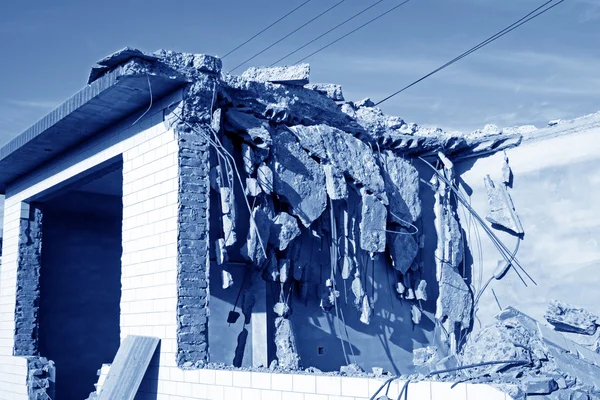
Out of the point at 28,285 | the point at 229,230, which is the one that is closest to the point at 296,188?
the point at 229,230

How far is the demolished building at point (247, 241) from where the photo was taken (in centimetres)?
664

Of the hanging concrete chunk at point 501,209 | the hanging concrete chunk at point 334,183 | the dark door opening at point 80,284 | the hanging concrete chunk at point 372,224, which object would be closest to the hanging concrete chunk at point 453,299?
the hanging concrete chunk at point 501,209

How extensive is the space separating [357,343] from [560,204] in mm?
3575

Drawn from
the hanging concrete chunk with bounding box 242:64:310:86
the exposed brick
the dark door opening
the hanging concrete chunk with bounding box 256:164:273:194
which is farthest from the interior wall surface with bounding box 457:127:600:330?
the exposed brick

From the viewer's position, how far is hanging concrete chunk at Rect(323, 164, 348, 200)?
830 centimetres

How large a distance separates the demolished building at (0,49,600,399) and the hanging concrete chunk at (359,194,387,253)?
2 centimetres

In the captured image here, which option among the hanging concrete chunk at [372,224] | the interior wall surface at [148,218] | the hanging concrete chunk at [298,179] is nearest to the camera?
the interior wall surface at [148,218]

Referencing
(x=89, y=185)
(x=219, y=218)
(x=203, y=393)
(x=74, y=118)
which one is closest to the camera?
(x=203, y=393)

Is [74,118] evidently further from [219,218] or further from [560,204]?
[560,204]

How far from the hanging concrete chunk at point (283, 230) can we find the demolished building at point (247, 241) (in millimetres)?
19

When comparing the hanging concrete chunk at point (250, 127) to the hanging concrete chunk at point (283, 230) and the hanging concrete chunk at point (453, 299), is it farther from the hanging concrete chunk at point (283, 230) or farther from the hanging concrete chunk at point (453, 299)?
the hanging concrete chunk at point (453, 299)

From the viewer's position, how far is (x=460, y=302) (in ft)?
32.7

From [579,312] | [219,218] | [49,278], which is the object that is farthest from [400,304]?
[49,278]

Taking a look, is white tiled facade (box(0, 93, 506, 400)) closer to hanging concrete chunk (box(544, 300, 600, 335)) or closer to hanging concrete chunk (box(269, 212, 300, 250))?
hanging concrete chunk (box(269, 212, 300, 250))
